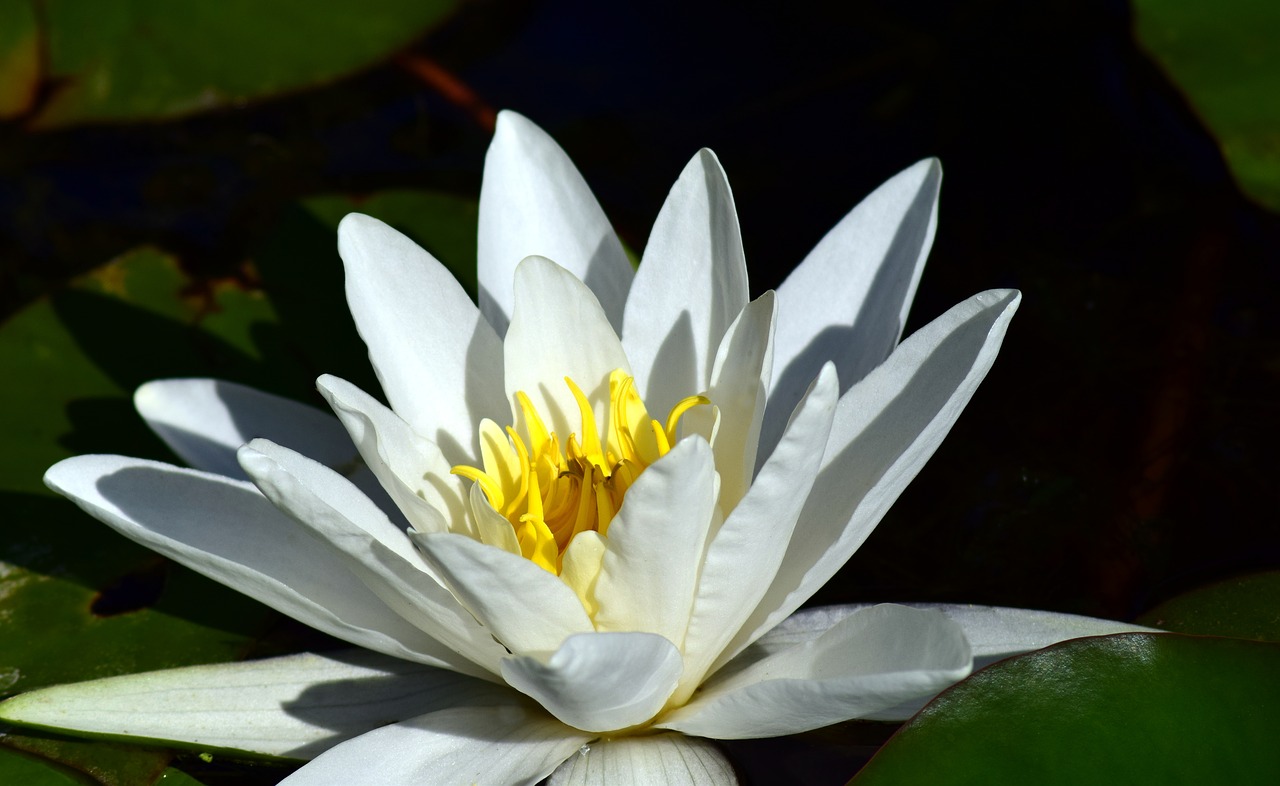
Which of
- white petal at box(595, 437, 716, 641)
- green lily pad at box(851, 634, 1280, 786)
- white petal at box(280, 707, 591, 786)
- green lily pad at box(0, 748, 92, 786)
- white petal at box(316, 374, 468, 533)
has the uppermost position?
white petal at box(316, 374, 468, 533)

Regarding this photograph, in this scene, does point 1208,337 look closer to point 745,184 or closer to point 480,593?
point 745,184

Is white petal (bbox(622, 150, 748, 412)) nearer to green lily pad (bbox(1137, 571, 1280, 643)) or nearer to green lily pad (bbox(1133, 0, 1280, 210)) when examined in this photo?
green lily pad (bbox(1137, 571, 1280, 643))

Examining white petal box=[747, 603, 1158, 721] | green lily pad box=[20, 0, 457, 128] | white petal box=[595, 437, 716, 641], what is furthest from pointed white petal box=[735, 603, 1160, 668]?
green lily pad box=[20, 0, 457, 128]

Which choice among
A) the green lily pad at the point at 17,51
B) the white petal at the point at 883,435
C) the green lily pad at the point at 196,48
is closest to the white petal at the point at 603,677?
the white petal at the point at 883,435

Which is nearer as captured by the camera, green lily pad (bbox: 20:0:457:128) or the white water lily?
the white water lily

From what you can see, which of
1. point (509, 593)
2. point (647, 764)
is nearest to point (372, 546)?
point (509, 593)

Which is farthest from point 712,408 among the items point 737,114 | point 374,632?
point 737,114

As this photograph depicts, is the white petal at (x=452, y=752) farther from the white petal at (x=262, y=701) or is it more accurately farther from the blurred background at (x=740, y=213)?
the blurred background at (x=740, y=213)
